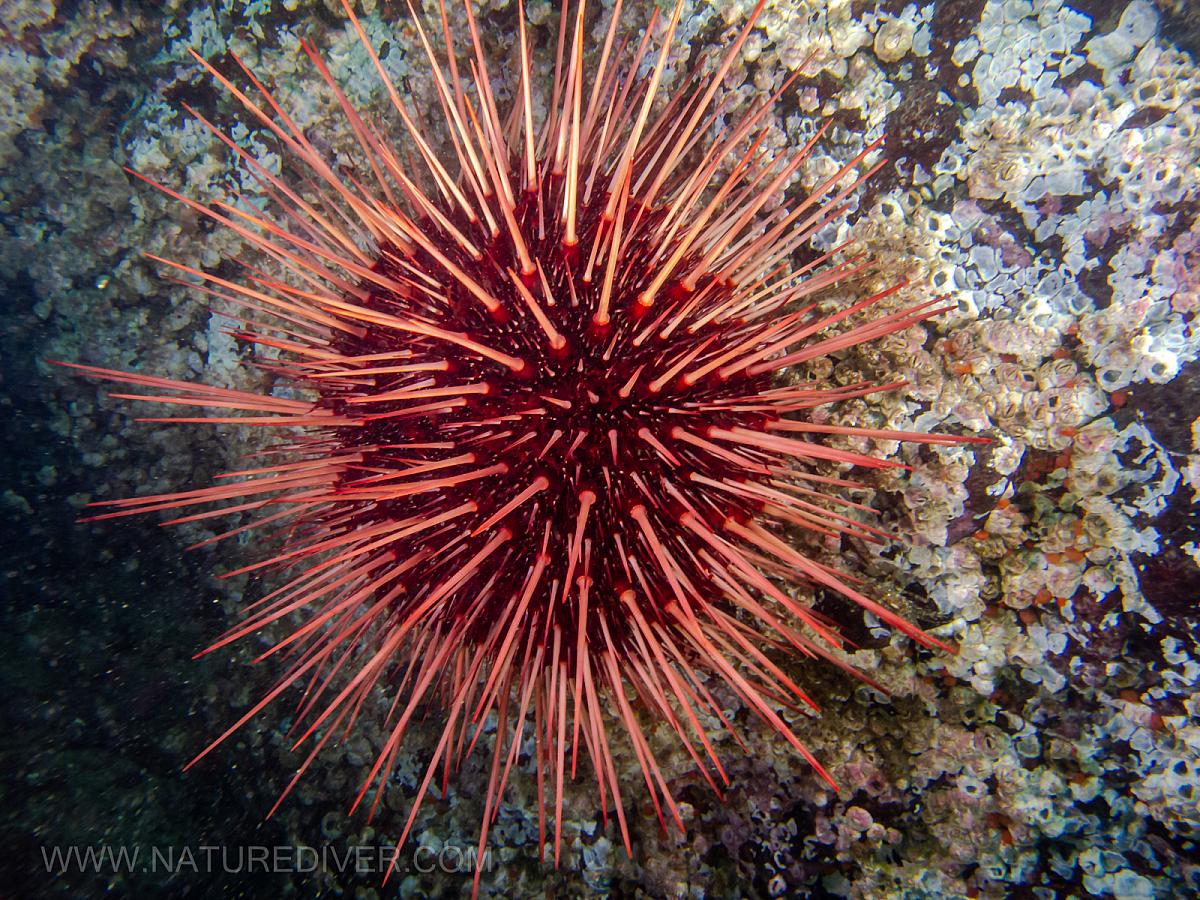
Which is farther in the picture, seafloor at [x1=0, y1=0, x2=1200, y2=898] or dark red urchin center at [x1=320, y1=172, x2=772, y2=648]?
seafloor at [x1=0, y1=0, x2=1200, y2=898]

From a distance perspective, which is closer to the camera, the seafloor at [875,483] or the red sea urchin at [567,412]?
the red sea urchin at [567,412]

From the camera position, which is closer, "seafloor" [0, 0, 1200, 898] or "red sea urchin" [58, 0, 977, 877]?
"red sea urchin" [58, 0, 977, 877]

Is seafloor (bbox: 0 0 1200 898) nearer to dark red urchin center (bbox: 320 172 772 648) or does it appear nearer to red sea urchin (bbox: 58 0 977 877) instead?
red sea urchin (bbox: 58 0 977 877)

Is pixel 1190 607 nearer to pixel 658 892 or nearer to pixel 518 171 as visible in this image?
pixel 658 892

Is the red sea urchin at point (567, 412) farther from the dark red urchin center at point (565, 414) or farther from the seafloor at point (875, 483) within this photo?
the seafloor at point (875, 483)

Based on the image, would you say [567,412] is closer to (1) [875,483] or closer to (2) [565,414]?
(2) [565,414]

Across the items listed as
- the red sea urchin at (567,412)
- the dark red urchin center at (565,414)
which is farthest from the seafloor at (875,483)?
the dark red urchin center at (565,414)

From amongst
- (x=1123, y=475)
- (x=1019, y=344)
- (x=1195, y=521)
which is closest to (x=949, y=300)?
(x=1019, y=344)

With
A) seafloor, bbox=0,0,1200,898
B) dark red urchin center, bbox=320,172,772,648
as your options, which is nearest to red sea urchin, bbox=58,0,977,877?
dark red urchin center, bbox=320,172,772,648
